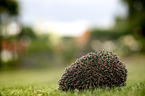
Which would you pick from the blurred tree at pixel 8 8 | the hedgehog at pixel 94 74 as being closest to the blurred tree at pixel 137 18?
the blurred tree at pixel 8 8

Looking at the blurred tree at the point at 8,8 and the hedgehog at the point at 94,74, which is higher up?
the blurred tree at the point at 8,8

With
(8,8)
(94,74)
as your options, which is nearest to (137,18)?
(8,8)

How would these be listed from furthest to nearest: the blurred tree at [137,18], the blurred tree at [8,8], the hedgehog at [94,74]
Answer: the blurred tree at [137,18], the blurred tree at [8,8], the hedgehog at [94,74]

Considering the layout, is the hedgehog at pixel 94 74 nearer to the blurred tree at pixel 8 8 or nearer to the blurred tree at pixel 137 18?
the blurred tree at pixel 8 8

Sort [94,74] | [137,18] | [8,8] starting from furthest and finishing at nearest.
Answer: [137,18], [8,8], [94,74]

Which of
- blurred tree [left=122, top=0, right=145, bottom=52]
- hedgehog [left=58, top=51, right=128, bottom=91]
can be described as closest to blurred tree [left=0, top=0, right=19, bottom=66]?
blurred tree [left=122, top=0, right=145, bottom=52]

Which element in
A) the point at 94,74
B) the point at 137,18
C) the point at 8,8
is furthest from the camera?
the point at 137,18

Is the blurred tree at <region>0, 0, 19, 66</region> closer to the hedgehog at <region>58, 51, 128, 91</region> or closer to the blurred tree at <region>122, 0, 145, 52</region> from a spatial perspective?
the blurred tree at <region>122, 0, 145, 52</region>

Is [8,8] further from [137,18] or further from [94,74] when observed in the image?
[94,74]
